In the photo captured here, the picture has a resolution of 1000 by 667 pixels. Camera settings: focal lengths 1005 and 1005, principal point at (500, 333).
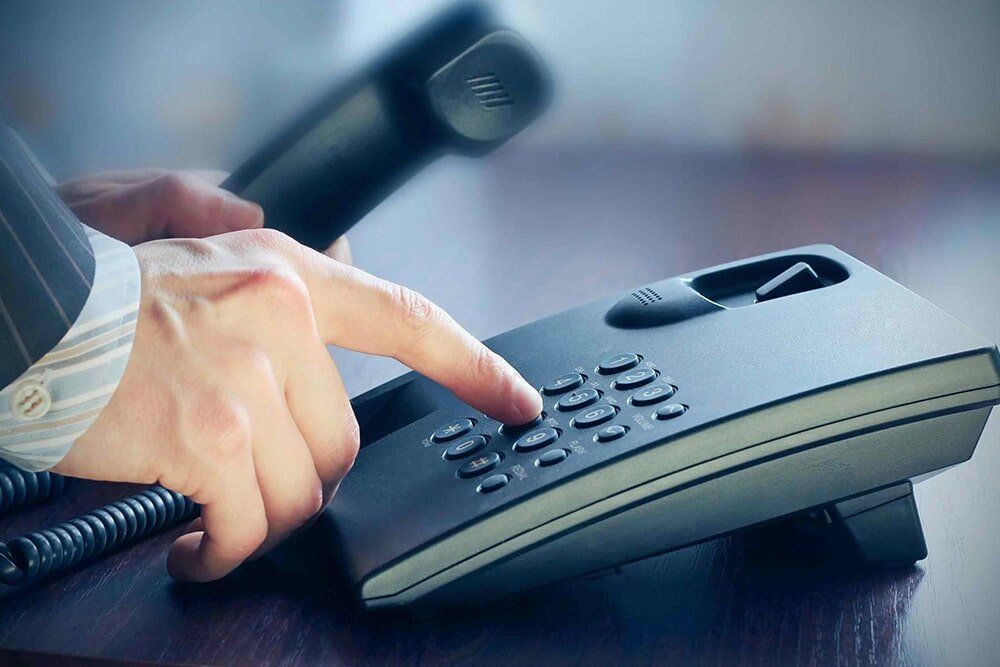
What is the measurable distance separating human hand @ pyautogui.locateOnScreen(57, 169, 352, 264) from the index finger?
233 mm

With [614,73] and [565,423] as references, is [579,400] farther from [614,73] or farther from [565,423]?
[614,73]

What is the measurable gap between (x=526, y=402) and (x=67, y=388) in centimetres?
17

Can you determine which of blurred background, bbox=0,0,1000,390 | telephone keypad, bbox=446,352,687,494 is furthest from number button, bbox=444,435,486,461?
blurred background, bbox=0,0,1000,390

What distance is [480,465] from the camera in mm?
358

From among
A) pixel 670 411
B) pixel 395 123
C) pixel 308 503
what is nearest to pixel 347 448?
pixel 308 503

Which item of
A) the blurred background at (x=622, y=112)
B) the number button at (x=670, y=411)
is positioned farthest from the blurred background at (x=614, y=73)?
the number button at (x=670, y=411)

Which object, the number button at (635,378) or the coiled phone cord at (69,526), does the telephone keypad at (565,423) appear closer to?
the number button at (635,378)

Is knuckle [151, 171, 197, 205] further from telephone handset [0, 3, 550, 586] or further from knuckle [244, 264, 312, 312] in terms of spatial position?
knuckle [244, 264, 312, 312]

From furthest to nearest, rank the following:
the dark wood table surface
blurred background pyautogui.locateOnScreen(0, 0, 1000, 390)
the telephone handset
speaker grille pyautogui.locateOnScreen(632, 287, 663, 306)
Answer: blurred background pyautogui.locateOnScreen(0, 0, 1000, 390), the telephone handset, speaker grille pyautogui.locateOnScreen(632, 287, 663, 306), the dark wood table surface

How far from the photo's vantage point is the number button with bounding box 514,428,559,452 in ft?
1.17

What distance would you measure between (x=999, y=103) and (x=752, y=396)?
646 mm

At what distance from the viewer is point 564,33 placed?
879mm

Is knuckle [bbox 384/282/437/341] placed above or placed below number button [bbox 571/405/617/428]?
above

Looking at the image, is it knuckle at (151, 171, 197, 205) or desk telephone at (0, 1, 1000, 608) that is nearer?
desk telephone at (0, 1, 1000, 608)
